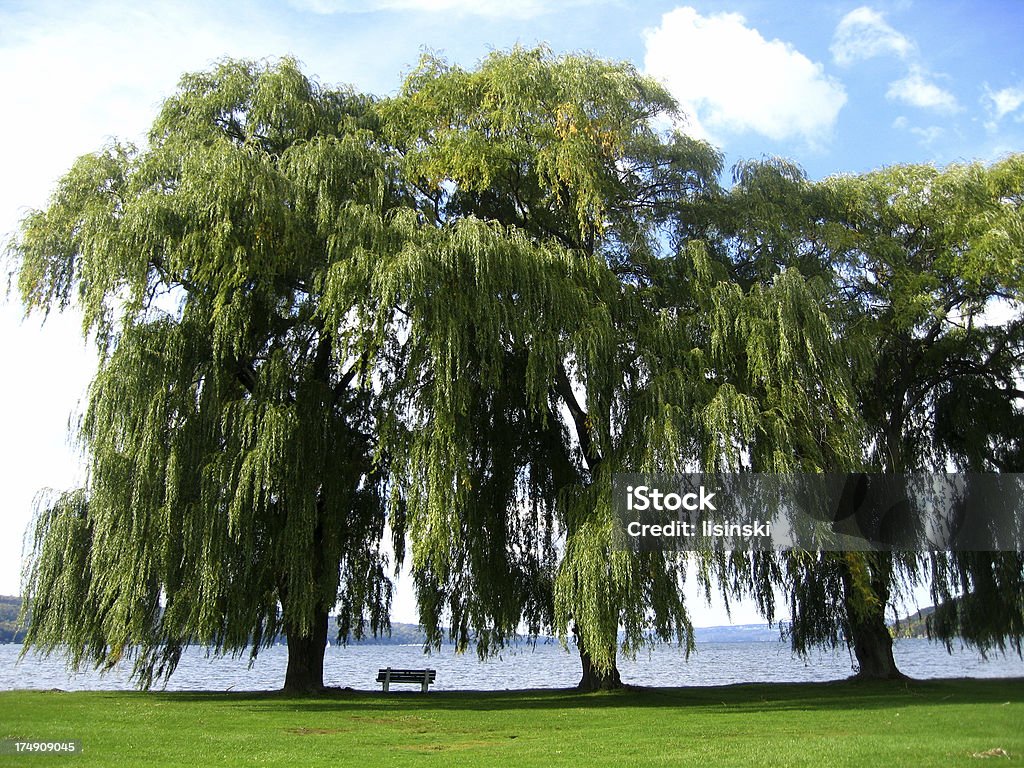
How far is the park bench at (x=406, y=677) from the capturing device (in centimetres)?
1788

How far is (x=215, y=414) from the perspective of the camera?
523 inches

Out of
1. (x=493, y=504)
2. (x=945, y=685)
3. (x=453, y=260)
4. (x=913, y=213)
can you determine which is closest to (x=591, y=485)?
(x=493, y=504)

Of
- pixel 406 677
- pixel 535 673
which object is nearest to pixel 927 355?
pixel 406 677

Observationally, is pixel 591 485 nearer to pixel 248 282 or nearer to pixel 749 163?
pixel 248 282

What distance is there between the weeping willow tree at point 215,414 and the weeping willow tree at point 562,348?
1257 mm

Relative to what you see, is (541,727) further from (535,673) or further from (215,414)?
(535,673)

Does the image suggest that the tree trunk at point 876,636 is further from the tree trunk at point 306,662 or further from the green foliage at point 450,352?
the tree trunk at point 306,662

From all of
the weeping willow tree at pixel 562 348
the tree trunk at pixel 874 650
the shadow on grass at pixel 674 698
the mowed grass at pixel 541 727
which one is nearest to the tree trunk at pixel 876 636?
the tree trunk at pixel 874 650

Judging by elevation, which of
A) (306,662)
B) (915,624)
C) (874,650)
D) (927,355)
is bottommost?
(874,650)

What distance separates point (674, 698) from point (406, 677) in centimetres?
601

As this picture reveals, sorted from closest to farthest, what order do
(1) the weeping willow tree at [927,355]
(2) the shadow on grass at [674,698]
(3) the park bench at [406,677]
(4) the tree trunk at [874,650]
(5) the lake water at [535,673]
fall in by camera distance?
(2) the shadow on grass at [674,698] < (1) the weeping willow tree at [927,355] < (4) the tree trunk at [874,650] < (5) the lake water at [535,673] < (3) the park bench at [406,677]

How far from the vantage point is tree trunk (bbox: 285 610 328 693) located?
1505cm

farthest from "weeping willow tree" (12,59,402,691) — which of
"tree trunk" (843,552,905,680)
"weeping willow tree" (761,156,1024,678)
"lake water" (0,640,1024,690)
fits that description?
"tree trunk" (843,552,905,680)

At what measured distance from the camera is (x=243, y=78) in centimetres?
1652
